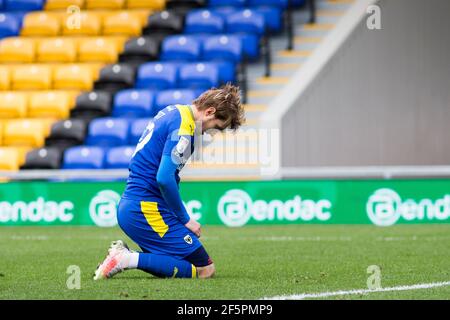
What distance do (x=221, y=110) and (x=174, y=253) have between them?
1.15m

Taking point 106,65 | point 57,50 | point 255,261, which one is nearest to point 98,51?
point 106,65

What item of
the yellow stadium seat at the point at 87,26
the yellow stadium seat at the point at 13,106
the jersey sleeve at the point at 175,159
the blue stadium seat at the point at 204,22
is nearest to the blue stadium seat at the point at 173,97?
the blue stadium seat at the point at 204,22

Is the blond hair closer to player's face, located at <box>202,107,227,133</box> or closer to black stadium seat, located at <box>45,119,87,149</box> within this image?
player's face, located at <box>202,107,227,133</box>

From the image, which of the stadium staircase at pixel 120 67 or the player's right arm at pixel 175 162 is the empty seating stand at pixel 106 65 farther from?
the player's right arm at pixel 175 162

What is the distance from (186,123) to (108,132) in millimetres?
10322

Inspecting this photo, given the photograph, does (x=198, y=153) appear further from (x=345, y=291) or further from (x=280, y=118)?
(x=345, y=291)

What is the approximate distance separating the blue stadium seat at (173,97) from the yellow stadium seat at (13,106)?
2481mm

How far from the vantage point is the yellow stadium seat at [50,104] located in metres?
18.9

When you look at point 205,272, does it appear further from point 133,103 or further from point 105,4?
point 105,4

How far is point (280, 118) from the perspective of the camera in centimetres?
1670

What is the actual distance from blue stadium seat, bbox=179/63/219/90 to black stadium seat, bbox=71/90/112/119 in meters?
1.31

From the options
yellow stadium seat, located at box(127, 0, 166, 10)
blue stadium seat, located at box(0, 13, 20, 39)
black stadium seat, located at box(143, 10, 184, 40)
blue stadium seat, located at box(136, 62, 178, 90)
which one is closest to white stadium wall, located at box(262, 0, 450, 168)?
blue stadium seat, located at box(136, 62, 178, 90)
